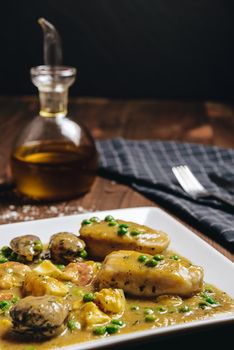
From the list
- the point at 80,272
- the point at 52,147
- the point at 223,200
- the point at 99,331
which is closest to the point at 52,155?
the point at 52,147

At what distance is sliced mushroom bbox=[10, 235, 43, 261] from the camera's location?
211 centimetres

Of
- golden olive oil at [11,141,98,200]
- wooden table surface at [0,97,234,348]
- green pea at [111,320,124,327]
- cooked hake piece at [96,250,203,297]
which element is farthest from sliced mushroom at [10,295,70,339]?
golden olive oil at [11,141,98,200]

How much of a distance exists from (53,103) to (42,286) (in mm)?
1165

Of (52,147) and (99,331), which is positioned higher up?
(99,331)

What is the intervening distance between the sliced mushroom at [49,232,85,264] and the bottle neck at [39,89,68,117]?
822 millimetres

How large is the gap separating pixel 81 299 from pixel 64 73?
1197 millimetres

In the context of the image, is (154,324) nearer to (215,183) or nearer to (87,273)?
(87,273)

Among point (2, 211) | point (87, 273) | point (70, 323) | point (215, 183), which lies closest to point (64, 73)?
point (2, 211)

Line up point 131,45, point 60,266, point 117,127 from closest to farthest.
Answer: point 60,266, point 117,127, point 131,45

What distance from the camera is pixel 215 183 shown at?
305 cm

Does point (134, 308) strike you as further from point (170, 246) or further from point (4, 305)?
point (170, 246)

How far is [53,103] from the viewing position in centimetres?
283

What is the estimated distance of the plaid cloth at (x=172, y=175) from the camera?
2.62 meters

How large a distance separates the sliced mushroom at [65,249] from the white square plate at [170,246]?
0.67 feet
